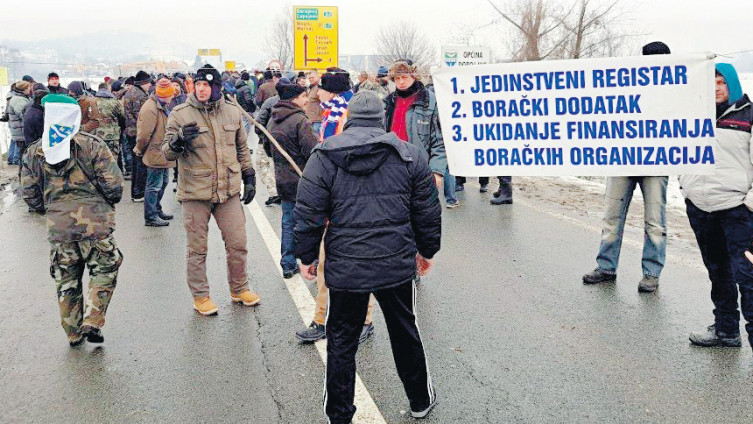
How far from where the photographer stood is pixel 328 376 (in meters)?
3.37

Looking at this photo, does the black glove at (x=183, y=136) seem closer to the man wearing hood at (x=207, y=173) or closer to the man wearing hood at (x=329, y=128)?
the man wearing hood at (x=207, y=173)

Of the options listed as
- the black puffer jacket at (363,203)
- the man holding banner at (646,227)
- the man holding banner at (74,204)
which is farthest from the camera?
the man holding banner at (646,227)

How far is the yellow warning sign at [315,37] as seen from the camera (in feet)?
63.3

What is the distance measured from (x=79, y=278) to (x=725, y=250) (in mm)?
4721

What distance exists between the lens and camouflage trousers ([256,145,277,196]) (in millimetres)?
10955

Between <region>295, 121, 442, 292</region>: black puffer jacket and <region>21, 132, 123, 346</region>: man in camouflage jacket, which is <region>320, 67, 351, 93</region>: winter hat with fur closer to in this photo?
<region>21, 132, 123, 346</region>: man in camouflage jacket

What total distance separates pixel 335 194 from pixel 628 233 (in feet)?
18.2

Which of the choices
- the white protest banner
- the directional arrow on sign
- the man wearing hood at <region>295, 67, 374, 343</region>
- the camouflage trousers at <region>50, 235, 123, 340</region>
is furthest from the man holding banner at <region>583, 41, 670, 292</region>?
the directional arrow on sign

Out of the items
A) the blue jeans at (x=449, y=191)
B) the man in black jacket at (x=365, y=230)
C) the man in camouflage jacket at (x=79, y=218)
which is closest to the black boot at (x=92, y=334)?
the man in camouflage jacket at (x=79, y=218)

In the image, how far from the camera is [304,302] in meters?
5.44

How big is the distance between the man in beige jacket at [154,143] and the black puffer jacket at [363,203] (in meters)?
5.32

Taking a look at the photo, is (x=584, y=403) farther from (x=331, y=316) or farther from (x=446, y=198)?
(x=446, y=198)

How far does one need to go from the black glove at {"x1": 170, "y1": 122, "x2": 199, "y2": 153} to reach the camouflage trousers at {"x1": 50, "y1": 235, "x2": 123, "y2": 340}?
2.95ft

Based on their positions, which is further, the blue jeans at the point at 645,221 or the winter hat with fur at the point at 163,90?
the winter hat with fur at the point at 163,90
